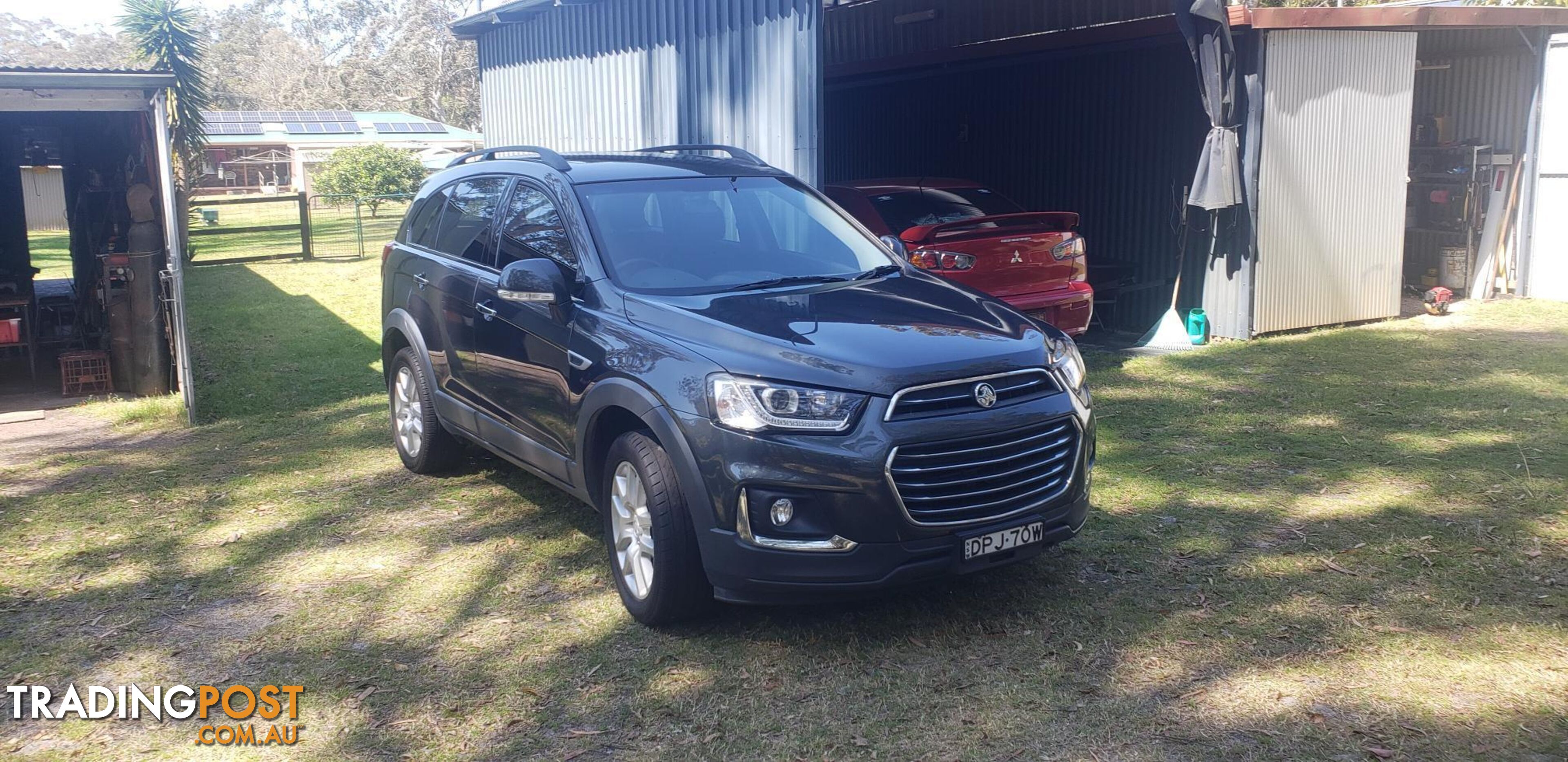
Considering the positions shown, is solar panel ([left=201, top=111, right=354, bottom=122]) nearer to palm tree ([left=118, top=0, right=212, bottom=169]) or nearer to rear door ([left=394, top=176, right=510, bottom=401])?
palm tree ([left=118, top=0, right=212, bottom=169])

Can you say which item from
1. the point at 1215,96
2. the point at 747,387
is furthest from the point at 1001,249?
the point at 747,387

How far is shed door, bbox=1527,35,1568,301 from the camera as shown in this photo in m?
13.2

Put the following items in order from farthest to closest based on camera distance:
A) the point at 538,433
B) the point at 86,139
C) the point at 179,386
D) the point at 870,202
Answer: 1. the point at 86,139
2. the point at 870,202
3. the point at 179,386
4. the point at 538,433

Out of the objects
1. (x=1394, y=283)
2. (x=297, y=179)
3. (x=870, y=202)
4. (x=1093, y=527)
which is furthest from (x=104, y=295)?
(x=297, y=179)

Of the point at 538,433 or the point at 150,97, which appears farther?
the point at 150,97

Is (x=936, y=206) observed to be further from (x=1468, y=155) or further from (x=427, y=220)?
(x=1468, y=155)

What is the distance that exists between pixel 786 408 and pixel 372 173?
111 ft

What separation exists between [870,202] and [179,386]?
5.53 m

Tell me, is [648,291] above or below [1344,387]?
above

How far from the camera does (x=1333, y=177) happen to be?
1174cm

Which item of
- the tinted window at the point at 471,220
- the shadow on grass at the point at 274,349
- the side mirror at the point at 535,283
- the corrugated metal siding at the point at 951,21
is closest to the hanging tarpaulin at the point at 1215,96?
the corrugated metal siding at the point at 951,21

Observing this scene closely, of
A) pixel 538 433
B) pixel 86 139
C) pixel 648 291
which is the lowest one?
pixel 538 433

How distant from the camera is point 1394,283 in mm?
12578

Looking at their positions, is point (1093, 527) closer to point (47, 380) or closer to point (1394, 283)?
point (1394, 283)
